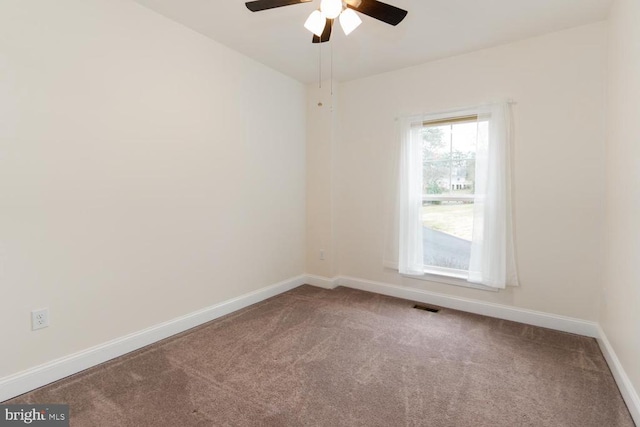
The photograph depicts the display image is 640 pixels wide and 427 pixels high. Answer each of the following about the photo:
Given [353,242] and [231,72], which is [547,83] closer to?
[353,242]

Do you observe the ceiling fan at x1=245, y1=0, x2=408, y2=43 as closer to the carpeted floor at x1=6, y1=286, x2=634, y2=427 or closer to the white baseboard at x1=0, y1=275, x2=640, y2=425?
the carpeted floor at x1=6, y1=286, x2=634, y2=427

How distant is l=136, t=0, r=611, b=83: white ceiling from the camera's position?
8.07 ft

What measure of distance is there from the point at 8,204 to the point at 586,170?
4254mm

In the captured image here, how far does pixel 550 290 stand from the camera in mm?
2941

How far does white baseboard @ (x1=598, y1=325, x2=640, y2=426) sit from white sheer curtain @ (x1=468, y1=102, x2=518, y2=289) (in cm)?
79

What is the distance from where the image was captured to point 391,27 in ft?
9.07

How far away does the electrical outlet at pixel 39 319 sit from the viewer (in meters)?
2.01

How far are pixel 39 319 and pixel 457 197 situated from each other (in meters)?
3.69

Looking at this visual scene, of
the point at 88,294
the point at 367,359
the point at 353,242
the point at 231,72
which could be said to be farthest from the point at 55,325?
the point at 353,242

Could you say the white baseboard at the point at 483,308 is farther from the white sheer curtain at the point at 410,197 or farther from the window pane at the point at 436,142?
the window pane at the point at 436,142

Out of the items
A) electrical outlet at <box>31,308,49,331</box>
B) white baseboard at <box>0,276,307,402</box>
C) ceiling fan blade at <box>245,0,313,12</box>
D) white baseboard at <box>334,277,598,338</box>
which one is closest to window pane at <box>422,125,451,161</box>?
white baseboard at <box>334,277,598,338</box>

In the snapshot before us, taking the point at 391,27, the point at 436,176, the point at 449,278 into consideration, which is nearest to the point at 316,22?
the point at 391,27

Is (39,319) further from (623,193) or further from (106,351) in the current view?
(623,193)

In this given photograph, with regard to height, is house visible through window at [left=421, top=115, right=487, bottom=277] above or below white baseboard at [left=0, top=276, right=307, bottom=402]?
above
